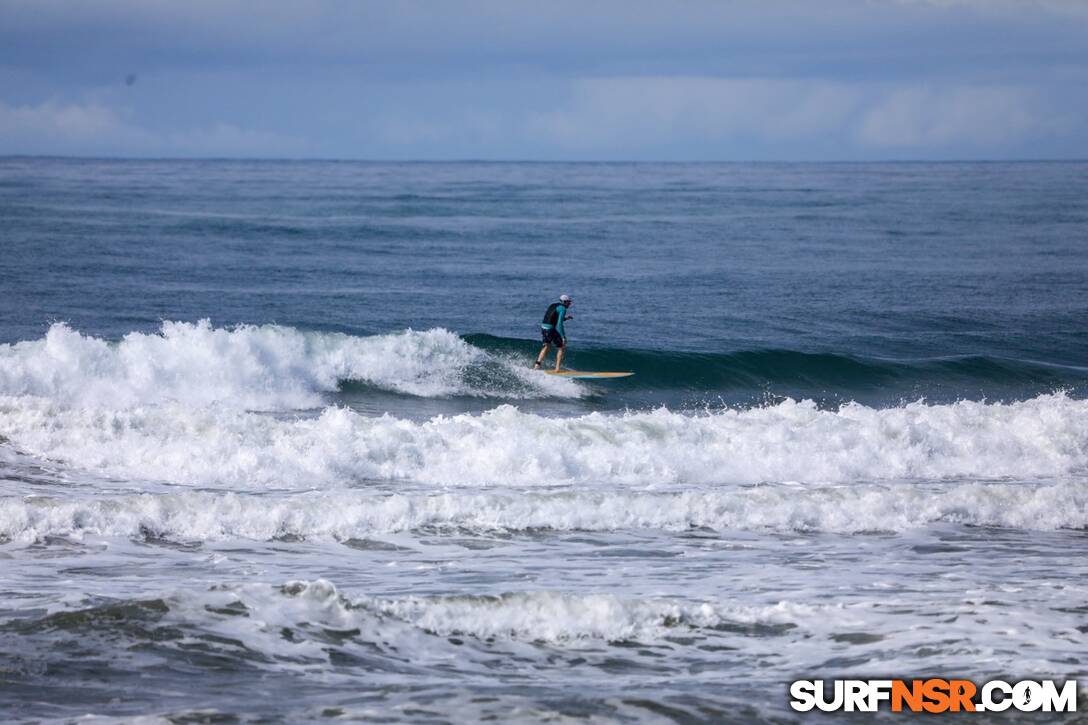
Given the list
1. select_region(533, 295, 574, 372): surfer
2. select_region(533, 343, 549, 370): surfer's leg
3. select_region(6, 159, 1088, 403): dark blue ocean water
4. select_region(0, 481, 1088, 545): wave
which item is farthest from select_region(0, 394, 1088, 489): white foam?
select_region(533, 295, 574, 372): surfer

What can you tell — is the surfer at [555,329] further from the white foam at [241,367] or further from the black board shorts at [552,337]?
the white foam at [241,367]

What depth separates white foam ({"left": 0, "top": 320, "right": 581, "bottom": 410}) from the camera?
1983 cm

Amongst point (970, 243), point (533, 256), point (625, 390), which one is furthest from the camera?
point (970, 243)

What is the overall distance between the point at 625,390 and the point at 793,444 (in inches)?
248

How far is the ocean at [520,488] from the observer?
881 centimetres

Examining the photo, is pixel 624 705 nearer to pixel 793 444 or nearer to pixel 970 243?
pixel 793 444

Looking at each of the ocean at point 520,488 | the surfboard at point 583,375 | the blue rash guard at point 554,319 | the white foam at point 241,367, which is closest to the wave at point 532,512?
the ocean at point 520,488

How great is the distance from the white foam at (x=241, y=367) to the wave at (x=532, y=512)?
5507 mm

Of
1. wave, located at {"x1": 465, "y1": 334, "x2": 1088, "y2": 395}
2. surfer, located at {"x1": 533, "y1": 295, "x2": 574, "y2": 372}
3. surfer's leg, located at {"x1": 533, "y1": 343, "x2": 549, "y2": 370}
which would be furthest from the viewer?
wave, located at {"x1": 465, "y1": 334, "x2": 1088, "y2": 395}

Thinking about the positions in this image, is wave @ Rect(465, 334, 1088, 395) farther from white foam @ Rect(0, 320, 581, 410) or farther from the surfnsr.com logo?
the surfnsr.com logo

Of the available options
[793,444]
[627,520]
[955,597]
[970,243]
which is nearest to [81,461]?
[627,520]

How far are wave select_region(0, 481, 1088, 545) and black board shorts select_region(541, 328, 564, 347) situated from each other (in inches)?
343

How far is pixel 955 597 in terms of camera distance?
10461mm

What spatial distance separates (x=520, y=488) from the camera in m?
15.0
